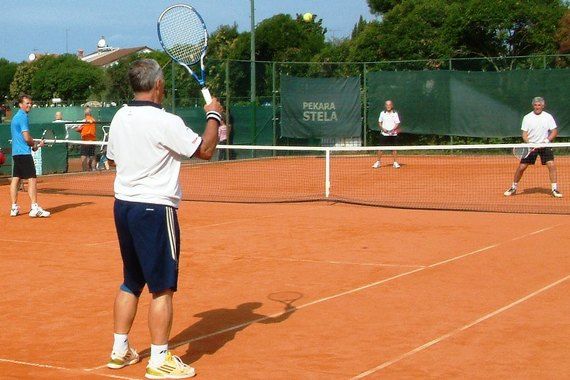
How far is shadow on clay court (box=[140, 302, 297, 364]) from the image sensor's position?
608 cm

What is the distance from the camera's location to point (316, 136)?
89.3ft

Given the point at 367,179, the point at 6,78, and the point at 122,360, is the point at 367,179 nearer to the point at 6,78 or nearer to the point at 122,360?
the point at 122,360

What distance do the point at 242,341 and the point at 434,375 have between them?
4.69ft

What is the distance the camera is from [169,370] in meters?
5.30

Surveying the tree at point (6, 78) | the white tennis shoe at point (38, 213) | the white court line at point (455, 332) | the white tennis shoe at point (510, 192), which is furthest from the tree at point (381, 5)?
the tree at point (6, 78)

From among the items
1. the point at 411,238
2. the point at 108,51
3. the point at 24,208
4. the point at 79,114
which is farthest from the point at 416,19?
the point at 108,51

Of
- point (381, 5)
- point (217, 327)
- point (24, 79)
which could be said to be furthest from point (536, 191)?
point (24, 79)

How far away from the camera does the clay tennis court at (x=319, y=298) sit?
5.75m

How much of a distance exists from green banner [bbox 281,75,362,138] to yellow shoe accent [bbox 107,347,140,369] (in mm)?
21645

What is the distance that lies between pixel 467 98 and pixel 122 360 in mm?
21198

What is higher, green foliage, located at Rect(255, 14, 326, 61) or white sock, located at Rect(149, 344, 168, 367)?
green foliage, located at Rect(255, 14, 326, 61)

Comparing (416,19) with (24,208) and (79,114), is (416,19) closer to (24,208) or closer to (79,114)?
(79,114)

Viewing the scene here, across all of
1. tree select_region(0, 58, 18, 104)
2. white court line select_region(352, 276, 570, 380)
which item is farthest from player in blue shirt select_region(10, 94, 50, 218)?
tree select_region(0, 58, 18, 104)

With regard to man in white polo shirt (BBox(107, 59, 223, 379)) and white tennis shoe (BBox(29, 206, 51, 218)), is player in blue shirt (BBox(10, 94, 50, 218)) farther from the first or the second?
man in white polo shirt (BBox(107, 59, 223, 379))
